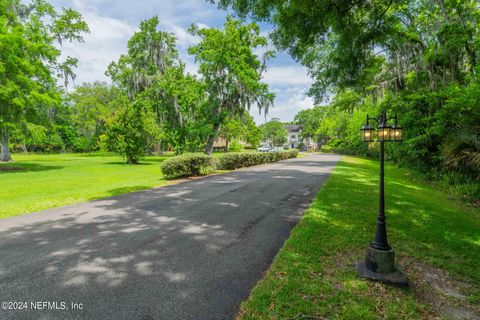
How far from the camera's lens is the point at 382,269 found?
3279 mm

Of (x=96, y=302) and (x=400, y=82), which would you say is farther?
(x=400, y=82)

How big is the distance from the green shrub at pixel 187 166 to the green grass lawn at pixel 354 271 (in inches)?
312

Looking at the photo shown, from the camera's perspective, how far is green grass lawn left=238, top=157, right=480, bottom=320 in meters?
2.62

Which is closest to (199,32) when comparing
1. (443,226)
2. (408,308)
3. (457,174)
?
(457,174)

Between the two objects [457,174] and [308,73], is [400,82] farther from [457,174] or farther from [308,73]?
[457,174]

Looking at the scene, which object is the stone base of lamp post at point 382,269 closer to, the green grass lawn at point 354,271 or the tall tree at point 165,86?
the green grass lawn at point 354,271

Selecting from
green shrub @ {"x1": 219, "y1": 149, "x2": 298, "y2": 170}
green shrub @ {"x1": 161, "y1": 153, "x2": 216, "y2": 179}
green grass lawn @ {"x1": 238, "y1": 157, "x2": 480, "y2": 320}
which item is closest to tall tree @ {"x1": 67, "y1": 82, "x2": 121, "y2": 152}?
green shrub @ {"x1": 219, "y1": 149, "x2": 298, "y2": 170}

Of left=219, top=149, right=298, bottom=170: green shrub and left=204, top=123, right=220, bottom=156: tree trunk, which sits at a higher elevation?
left=204, top=123, right=220, bottom=156: tree trunk

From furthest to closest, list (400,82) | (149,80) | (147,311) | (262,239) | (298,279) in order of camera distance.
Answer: (149,80)
(400,82)
(262,239)
(298,279)
(147,311)

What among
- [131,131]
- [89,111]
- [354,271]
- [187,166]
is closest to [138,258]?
[354,271]

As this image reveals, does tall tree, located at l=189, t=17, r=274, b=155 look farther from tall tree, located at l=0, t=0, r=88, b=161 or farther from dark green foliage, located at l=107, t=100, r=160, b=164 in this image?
tall tree, located at l=0, t=0, r=88, b=161

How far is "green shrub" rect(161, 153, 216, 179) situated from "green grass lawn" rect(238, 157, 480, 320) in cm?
793

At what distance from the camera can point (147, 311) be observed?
2.57m

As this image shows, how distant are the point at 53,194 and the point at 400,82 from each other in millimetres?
17610
